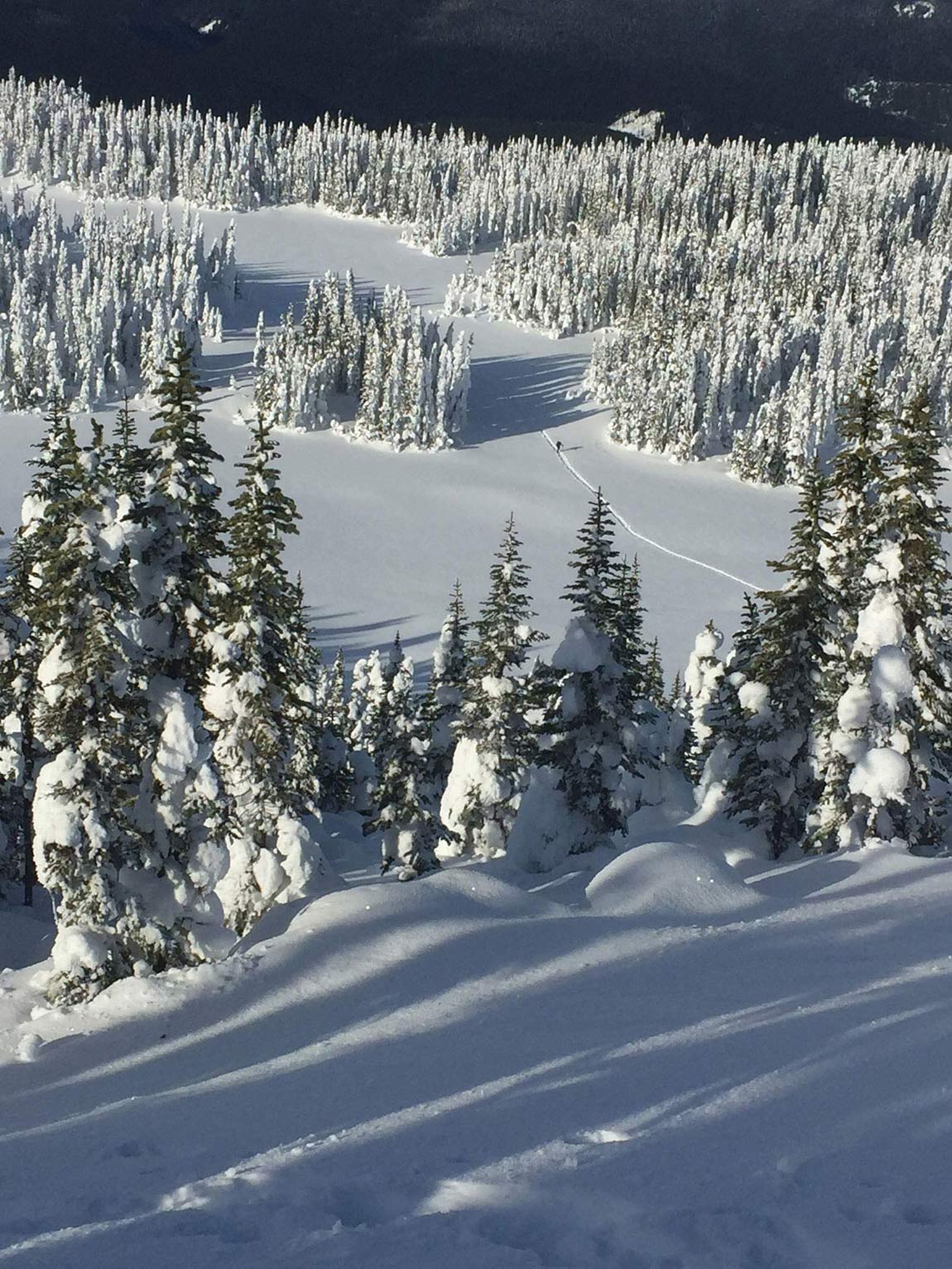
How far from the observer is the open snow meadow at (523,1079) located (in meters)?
7.22

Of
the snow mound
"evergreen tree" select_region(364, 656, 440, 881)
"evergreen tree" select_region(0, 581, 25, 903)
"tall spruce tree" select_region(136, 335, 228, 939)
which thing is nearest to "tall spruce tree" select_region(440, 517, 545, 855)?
"evergreen tree" select_region(364, 656, 440, 881)

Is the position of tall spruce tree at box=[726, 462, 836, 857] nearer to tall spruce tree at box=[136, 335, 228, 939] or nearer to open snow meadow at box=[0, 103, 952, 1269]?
open snow meadow at box=[0, 103, 952, 1269]

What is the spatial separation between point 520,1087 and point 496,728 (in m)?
20.9

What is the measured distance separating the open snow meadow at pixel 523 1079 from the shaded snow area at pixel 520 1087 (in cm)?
4

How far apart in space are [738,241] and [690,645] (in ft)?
465

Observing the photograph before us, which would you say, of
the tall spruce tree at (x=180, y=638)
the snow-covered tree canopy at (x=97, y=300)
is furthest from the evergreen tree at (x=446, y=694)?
the snow-covered tree canopy at (x=97, y=300)

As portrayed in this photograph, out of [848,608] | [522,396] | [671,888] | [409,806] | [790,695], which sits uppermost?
[848,608]

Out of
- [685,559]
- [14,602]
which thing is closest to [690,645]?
[685,559]

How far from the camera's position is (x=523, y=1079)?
1046 centimetres

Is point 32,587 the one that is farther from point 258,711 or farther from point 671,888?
point 671,888

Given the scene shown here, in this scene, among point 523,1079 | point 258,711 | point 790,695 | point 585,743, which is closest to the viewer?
point 523,1079

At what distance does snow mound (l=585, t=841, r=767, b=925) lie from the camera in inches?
679

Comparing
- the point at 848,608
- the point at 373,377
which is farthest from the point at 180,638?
the point at 373,377

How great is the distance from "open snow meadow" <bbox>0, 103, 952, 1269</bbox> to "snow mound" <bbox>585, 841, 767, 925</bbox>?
0.06 metres
